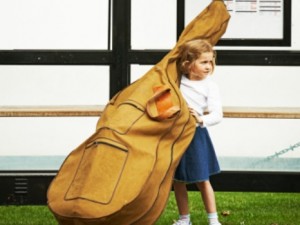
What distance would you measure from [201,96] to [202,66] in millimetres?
170

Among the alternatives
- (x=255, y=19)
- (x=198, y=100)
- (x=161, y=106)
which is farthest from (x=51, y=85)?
(x=161, y=106)

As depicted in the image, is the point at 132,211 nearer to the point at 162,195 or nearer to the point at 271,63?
the point at 162,195

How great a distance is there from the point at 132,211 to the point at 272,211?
2833 mm

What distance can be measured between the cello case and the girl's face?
0.25 m

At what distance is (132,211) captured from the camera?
5.55 metres

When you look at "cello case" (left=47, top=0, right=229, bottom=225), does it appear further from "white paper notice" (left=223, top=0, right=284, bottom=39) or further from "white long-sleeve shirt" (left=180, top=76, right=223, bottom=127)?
"white paper notice" (left=223, top=0, right=284, bottom=39)

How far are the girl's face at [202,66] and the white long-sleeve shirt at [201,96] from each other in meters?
0.04

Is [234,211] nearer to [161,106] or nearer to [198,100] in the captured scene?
[198,100]

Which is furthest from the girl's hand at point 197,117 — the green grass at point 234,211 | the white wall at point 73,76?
the white wall at point 73,76

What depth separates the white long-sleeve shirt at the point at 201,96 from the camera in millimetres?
6383

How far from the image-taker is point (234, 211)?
826 cm

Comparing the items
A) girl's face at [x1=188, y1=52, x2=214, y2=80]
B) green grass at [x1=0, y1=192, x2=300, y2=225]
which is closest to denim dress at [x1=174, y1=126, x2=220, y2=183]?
girl's face at [x1=188, y1=52, x2=214, y2=80]

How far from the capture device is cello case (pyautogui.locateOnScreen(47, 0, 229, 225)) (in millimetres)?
5492

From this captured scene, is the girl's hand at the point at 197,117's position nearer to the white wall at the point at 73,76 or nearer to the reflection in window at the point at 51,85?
the white wall at the point at 73,76
